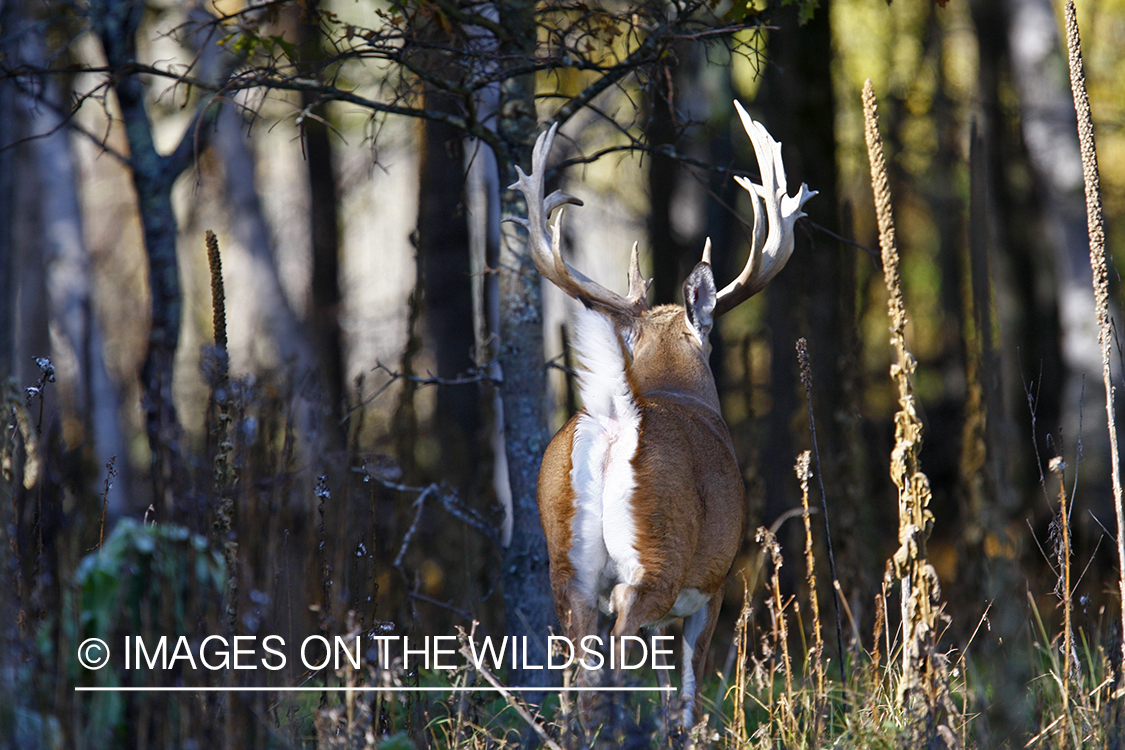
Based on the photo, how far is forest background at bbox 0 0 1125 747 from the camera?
2.99 m

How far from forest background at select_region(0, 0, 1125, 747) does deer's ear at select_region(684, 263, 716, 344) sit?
0.67 m

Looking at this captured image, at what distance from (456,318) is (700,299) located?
6.24 metres

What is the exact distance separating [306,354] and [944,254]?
39.0 ft

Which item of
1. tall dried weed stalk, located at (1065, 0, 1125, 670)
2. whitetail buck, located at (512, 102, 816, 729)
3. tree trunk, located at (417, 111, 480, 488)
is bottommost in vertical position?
whitetail buck, located at (512, 102, 816, 729)

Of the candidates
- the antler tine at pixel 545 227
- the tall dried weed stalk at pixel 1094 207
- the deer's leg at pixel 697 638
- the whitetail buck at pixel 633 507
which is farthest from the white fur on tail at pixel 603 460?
the tall dried weed stalk at pixel 1094 207

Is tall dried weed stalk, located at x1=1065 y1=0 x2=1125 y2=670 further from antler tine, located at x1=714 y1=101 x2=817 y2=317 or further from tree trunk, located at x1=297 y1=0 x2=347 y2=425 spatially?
tree trunk, located at x1=297 y1=0 x2=347 y2=425

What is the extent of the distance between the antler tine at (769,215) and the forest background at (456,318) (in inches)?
14.0

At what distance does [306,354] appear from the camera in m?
10.5

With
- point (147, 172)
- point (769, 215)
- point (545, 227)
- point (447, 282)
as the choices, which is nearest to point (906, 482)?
point (769, 215)

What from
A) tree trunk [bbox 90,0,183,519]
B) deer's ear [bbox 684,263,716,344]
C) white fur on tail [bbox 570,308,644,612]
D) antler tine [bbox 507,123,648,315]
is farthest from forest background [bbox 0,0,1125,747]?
white fur on tail [bbox 570,308,644,612]

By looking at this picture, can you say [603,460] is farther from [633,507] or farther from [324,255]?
[324,255]

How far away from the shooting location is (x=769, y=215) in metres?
5.14

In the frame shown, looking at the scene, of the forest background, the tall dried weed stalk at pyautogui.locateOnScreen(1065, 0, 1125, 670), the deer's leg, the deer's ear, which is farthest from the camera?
the deer's ear

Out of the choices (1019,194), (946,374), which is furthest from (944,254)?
(1019,194)
